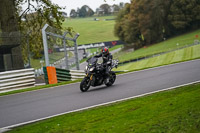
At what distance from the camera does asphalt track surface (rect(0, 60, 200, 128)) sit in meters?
9.87

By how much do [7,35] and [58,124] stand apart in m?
9.09

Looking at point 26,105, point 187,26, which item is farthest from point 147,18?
point 26,105

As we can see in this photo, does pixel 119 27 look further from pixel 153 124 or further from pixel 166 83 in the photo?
pixel 153 124

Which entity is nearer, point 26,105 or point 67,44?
point 26,105

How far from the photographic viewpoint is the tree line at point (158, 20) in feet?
272

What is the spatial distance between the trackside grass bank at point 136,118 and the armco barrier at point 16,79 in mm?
7696

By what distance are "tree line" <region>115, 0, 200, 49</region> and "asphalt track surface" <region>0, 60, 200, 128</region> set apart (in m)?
70.3

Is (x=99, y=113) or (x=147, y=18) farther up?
(x=147, y=18)

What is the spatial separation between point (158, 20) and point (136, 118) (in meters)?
80.4

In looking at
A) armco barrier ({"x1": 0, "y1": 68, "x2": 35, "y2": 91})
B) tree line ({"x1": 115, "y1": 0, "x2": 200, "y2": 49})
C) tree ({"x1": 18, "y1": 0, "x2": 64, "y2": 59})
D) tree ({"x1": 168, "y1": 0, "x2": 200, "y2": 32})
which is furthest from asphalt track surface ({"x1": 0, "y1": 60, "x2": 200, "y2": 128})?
tree line ({"x1": 115, "y1": 0, "x2": 200, "y2": 49})

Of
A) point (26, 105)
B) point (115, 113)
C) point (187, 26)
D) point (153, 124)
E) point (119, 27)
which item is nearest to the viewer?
point (153, 124)

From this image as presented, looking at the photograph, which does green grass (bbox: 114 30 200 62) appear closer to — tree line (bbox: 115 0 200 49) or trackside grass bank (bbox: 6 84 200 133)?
tree line (bbox: 115 0 200 49)

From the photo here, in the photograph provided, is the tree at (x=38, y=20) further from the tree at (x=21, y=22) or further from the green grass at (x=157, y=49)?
the green grass at (x=157, y=49)

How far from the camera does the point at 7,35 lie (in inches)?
639
